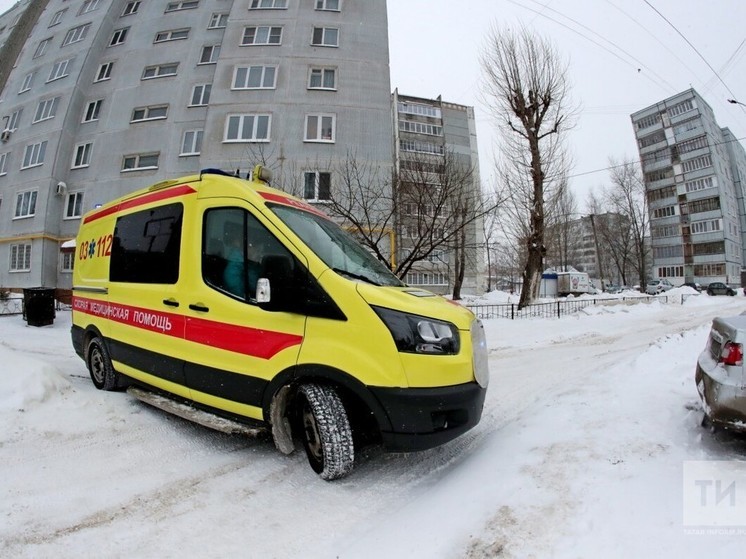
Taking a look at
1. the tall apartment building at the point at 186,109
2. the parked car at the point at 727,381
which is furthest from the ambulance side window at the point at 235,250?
the tall apartment building at the point at 186,109

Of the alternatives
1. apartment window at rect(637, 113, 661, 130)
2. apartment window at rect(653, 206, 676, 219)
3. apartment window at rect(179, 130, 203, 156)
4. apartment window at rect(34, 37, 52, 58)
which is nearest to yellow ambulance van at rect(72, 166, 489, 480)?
apartment window at rect(179, 130, 203, 156)

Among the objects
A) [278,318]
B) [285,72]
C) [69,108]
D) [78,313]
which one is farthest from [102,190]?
[278,318]

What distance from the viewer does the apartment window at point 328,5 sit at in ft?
72.7

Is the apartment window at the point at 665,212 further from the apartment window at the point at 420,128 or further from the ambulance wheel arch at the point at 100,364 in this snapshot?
the ambulance wheel arch at the point at 100,364

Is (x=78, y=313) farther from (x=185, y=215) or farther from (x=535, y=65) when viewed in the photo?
(x=535, y=65)

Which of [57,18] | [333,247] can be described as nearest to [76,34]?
[57,18]

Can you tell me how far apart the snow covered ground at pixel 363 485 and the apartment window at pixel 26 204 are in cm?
2553

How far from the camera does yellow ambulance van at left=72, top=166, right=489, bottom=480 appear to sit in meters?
2.51

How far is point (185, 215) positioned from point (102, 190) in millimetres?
22848

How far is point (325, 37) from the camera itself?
2166 cm

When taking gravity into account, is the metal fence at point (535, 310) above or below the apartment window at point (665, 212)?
below

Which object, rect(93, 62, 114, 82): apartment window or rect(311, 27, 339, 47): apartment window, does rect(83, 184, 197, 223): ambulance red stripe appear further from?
rect(93, 62, 114, 82): apartment window

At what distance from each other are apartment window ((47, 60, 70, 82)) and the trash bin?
21518mm

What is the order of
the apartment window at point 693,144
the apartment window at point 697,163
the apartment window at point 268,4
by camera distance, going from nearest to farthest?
the apartment window at point 268,4 → the apartment window at point 697,163 → the apartment window at point 693,144
